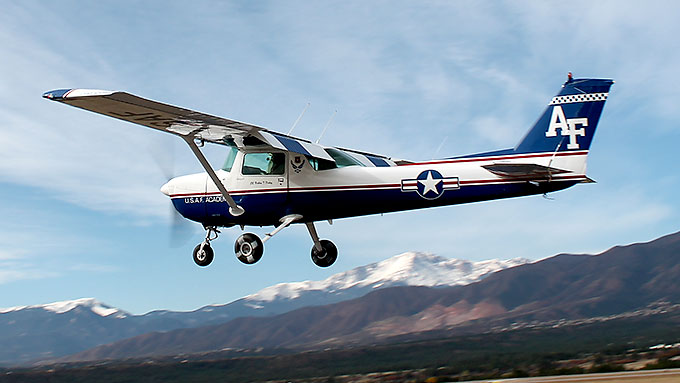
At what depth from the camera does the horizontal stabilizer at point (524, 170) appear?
15750mm

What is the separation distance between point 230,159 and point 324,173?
104 inches

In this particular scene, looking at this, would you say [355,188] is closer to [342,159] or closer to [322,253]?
[342,159]

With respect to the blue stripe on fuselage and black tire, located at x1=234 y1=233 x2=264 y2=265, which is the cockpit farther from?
black tire, located at x1=234 y1=233 x2=264 y2=265

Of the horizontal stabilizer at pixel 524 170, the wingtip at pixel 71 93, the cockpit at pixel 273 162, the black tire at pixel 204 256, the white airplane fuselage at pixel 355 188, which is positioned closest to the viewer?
the wingtip at pixel 71 93

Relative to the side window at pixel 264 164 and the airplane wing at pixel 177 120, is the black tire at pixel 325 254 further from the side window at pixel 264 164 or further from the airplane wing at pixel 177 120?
the airplane wing at pixel 177 120

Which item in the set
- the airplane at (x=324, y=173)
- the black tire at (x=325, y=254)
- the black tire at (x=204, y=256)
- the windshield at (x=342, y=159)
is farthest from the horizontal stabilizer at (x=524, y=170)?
the black tire at (x=204, y=256)

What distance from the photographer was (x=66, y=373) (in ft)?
500

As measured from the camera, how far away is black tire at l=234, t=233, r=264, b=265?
701 inches

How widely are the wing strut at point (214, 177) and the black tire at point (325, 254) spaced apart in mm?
2644

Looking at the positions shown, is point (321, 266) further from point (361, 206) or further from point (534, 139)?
point (534, 139)

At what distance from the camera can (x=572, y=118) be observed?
53.2 ft

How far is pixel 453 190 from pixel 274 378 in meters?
111

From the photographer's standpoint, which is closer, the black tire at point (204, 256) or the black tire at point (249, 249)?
the black tire at point (249, 249)

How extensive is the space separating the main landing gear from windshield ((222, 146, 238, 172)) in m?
1.63
